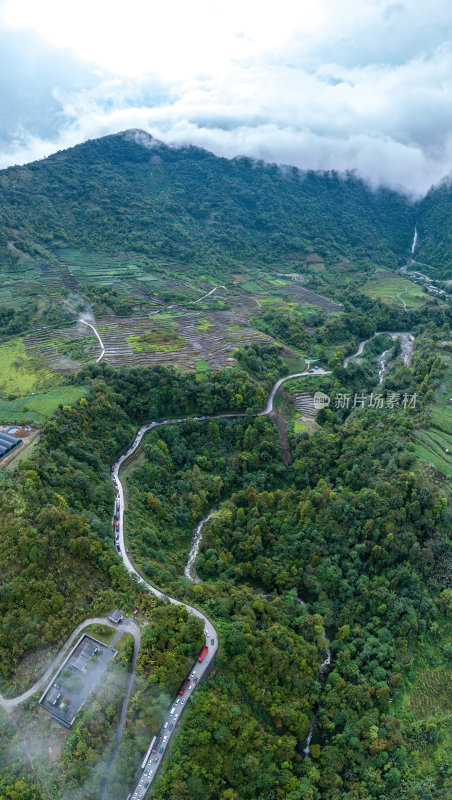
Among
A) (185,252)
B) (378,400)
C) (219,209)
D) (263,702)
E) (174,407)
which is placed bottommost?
(263,702)

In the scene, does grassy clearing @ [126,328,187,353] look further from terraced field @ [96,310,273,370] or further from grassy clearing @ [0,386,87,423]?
grassy clearing @ [0,386,87,423]

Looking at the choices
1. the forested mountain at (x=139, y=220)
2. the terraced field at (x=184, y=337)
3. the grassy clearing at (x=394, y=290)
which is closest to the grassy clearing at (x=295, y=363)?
the terraced field at (x=184, y=337)

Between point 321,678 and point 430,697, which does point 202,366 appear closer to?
point 321,678

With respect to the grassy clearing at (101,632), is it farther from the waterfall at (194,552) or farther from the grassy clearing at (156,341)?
the grassy clearing at (156,341)

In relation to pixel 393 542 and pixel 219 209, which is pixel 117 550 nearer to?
pixel 393 542

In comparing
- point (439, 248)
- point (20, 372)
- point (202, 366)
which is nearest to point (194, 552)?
point (202, 366)

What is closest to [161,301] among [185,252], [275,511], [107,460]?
[185,252]

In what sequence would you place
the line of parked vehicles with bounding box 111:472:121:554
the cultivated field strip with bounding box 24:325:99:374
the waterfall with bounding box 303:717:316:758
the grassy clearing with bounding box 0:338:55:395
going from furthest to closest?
the cultivated field strip with bounding box 24:325:99:374 < the grassy clearing with bounding box 0:338:55:395 < the line of parked vehicles with bounding box 111:472:121:554 < the waterfall with bounding box 303:717:316:758
